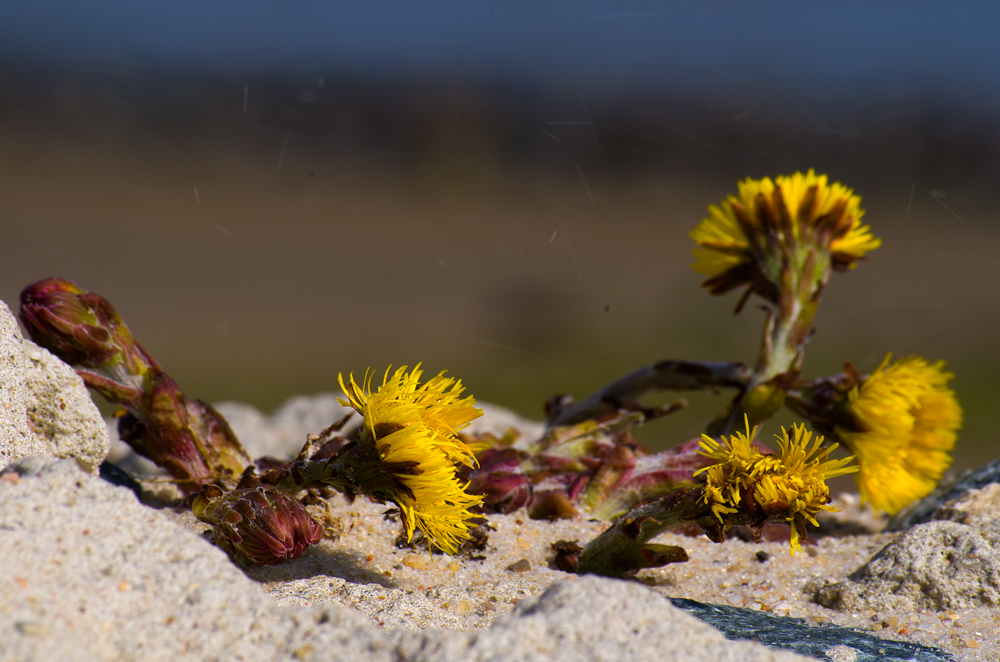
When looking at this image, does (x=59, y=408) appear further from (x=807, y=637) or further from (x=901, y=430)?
(x=901, y=430)

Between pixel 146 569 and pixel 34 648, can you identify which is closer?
pixel 34 648

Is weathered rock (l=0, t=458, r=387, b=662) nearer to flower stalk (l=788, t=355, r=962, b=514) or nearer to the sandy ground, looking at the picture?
the sandy ground

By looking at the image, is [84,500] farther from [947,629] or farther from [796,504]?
[947,629]

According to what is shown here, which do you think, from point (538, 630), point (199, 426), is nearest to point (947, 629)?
point (538, 630)

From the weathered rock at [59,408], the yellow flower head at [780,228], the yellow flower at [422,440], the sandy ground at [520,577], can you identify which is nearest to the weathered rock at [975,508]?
the sandy ground at [520,577]

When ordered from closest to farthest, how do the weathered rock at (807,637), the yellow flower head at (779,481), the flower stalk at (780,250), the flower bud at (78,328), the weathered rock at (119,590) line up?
the weathered rock at (119,590) < the weathered rock at (807,637) < the yellow flower head at (779,481) < the flower bud at (78,328) < the flower stalk at (780,250)

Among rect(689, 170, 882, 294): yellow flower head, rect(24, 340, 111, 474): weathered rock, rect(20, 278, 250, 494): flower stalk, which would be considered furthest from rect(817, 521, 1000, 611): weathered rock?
rect(24, 340, 111, 474): weathered rock

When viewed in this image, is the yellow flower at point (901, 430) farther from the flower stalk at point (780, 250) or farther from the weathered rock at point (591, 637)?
the weathered rock at point (591, 637)
